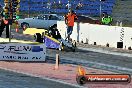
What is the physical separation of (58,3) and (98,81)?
4858cm

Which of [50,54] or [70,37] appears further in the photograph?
[70,37]

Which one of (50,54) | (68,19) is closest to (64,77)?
(50,54)

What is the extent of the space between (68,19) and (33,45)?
10.1 m

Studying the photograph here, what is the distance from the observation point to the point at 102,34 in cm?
3055

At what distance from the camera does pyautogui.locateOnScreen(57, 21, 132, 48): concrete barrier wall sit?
1137 inches

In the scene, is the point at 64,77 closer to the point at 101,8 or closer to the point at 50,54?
the point at 50,54

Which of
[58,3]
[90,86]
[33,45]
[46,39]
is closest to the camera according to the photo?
[90,86]

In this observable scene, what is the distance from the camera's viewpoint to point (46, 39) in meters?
28.8

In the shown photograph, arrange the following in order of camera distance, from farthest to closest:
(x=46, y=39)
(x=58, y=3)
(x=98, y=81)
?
(x=58, y=3), (x=46, y=39), (x=98, y=81)

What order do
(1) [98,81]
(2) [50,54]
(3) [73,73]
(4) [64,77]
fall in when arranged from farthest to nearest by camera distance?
(2) [50,54]
(3) [73,73]
(4) [64,77]
(1) [98,81]

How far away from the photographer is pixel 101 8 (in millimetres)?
62156

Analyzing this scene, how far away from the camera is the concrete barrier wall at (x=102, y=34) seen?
28.9 metres

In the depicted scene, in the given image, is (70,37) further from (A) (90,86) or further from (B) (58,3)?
(B) (58,3)

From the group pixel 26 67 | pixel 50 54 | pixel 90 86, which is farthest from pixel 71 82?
pixel 50 54
